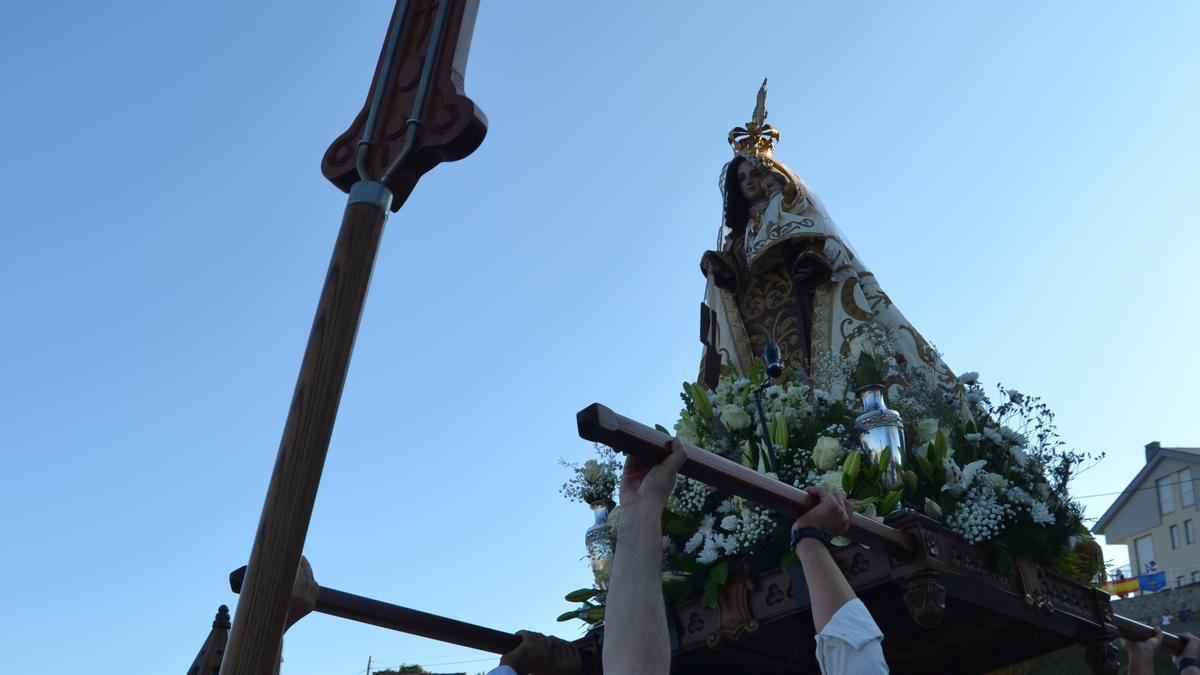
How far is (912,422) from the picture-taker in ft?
15.8

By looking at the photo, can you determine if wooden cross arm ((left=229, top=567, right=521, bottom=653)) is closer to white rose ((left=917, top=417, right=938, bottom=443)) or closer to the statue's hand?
white rose ((left=917, top=417, right=938, bottom=443))

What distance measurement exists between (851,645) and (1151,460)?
153ft

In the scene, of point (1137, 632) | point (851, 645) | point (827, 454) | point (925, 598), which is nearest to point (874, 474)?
point (827, 454)

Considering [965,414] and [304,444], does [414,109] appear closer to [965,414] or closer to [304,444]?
[304,444]

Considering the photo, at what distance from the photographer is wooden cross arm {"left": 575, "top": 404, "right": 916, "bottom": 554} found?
2.41 m

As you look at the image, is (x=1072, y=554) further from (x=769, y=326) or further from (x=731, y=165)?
(x=731, y=165)

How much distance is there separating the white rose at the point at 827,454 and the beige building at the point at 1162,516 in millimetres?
40958

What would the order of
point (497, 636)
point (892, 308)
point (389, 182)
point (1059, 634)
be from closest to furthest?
1. point (389, 182)
2. point (497, 636)
3. point (1059, 634)
4. point (892, 308)

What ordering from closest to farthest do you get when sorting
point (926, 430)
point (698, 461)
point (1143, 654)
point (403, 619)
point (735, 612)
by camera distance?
1. point (698, 461)
2. point (403, 619)
3. point (735, 612)
4. point (1143, 654)
5. point (926, 430)

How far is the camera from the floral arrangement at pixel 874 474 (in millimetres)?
4195

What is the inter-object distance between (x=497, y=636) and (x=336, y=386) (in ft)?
4.29

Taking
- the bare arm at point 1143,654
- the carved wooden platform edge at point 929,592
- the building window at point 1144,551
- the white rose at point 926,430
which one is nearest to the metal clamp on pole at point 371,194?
the carved wooden platform edge at point 929,592

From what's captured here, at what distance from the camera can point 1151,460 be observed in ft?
145

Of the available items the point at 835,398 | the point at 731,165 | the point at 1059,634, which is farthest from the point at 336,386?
the point at 731,165
